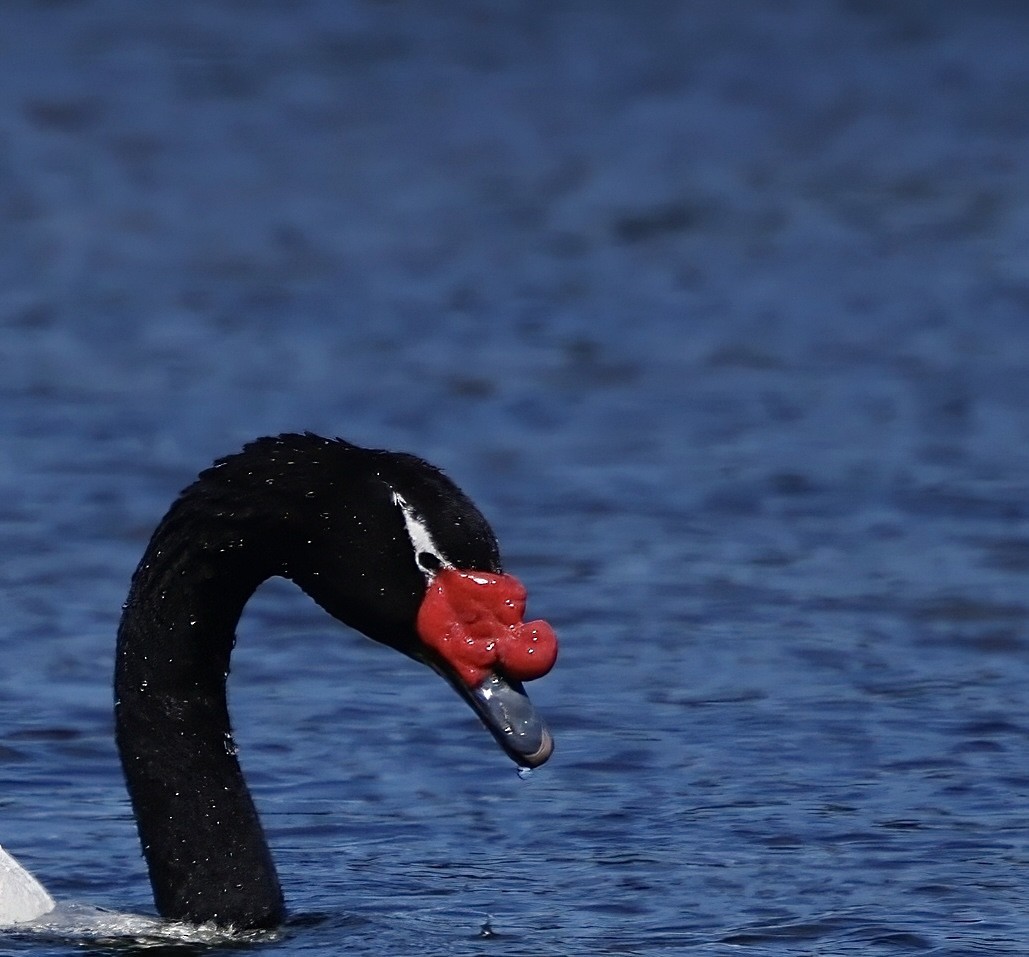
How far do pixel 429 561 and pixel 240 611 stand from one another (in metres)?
0.84

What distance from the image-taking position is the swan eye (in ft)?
27.1

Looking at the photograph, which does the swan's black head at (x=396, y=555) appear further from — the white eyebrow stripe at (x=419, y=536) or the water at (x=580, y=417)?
the water at (x=580, y=417)

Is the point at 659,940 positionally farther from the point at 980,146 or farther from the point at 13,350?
the point at 980,146

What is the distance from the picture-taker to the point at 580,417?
17.3m

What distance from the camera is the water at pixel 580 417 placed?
999cm

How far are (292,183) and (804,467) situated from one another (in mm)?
9346

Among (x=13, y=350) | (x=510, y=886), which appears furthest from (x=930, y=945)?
(x=13, y=350)

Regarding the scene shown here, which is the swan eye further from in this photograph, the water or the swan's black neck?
the water

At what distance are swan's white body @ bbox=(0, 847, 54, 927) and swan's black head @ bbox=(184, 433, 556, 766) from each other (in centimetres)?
128

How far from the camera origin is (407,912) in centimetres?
922

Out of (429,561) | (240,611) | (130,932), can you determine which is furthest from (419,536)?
(130,932)

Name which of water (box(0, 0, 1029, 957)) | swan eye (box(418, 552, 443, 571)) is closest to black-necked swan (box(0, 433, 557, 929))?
swan eye (box(418, 552, 443, 571))

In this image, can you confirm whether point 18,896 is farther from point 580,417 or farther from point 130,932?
point 580,417

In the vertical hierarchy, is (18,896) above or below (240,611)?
below
